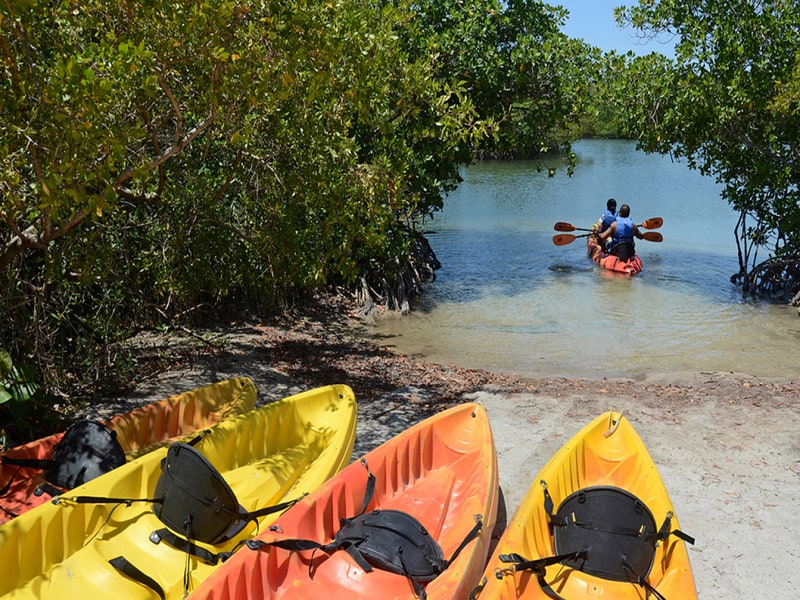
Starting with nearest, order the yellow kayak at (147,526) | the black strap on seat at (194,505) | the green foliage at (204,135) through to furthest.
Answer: the yellow kayak at (147,526), the black strap on seat at (194,505), the green foliage at (204,135)

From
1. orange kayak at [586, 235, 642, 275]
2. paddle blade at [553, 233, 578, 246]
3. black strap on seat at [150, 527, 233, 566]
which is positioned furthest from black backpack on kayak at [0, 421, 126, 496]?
paddle blade at [553, 233, 578, 246]

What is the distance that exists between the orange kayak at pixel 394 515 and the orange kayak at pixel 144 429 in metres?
1.79

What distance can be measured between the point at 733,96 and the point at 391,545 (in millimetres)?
11967

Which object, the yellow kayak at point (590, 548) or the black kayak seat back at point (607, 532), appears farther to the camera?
the black kayak seat back at point (607, 532)

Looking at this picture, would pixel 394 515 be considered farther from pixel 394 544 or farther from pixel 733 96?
pixel 733 96

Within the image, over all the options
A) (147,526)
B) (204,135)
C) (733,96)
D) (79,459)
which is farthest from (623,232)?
(147,526)

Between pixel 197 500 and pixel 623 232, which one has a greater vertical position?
pixel 623 232

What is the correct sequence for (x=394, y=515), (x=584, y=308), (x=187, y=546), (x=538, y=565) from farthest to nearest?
(x=584, y=308), (x=394, y=515), (x=187, y=546), (x=538, y=565)

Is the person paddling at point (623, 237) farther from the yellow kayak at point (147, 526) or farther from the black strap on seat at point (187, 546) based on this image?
the black strap on seat at point (187, 546)

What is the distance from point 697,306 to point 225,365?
10.3 meters

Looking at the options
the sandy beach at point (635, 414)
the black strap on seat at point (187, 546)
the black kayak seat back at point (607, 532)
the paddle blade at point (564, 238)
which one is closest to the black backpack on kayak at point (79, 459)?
the black strap on seat at point (187, 546)

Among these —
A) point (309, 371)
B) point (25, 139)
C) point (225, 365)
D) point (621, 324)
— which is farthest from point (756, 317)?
point (25, 139)

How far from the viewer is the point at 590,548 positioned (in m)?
4.68

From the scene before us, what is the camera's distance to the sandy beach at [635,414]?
18.2ft
